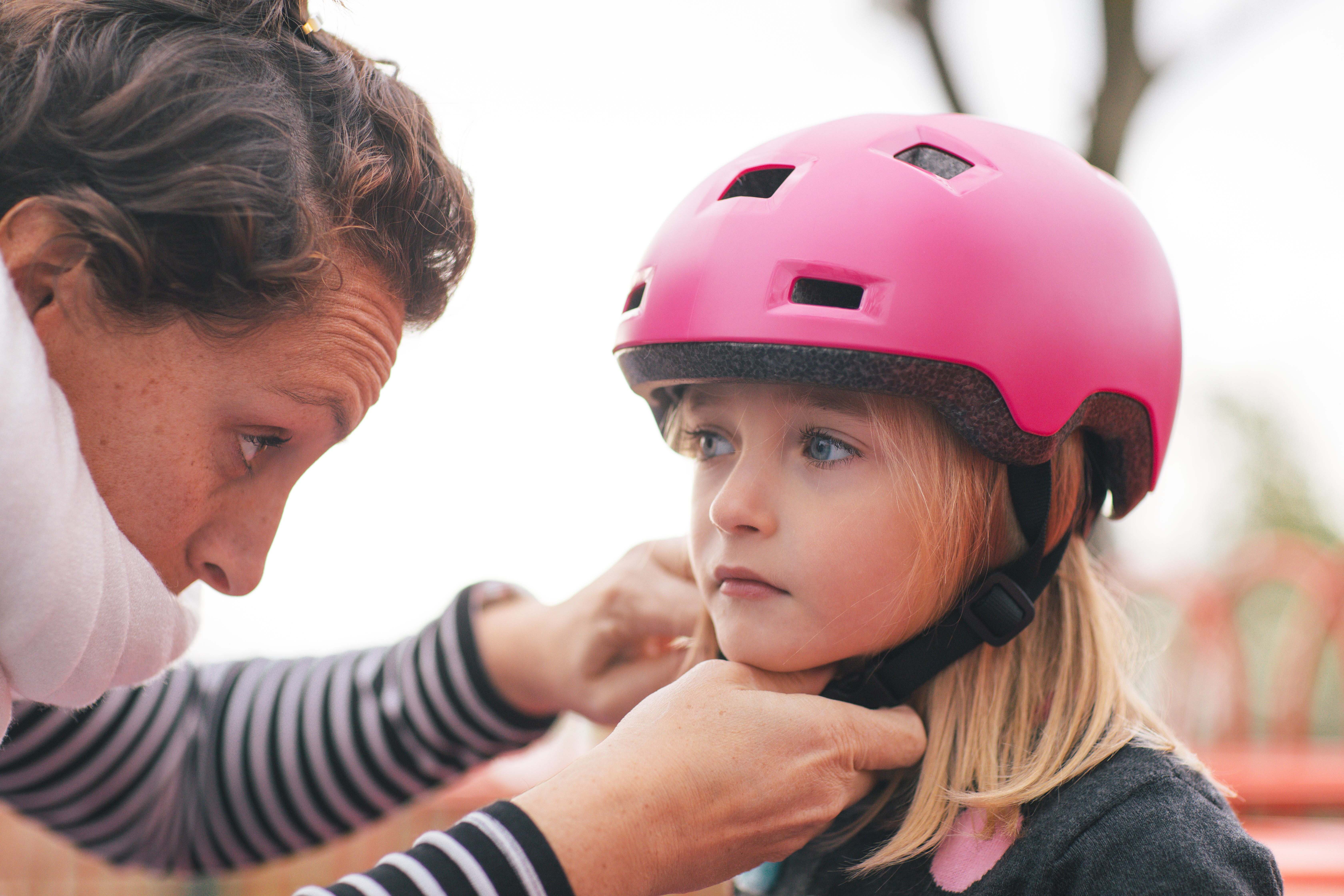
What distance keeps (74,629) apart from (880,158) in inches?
49.9

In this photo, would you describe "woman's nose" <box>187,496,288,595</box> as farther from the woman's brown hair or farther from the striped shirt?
the striped shirt

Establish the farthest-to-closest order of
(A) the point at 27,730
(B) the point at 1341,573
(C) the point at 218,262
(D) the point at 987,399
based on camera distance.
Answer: (B) the point at 1341,573, (A) the point at 27,730, (D) the point at 987,399, (C) the point at 218,262

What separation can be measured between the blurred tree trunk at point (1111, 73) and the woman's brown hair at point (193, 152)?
3644mm

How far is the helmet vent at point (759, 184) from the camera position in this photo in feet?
4.92

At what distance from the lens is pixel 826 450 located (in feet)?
4.33

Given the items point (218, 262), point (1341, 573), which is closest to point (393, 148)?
point (218, 262)

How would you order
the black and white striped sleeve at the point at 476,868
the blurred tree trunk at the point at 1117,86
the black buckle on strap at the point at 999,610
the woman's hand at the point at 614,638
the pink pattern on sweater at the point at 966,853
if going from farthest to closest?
the blurred tree trunk at the point at 1117,86 → the woman's hand at the point at 614,638 → the black buckle on strap at the point at 999,610 → the pink pattern on sweater at the point at 966,853 → the black and white striped sleeve at the point at 476,868

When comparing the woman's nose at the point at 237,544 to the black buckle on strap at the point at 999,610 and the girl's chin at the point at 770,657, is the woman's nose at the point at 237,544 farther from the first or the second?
the black buckle on strap at the point at 999,610

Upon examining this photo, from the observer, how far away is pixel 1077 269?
132 cm

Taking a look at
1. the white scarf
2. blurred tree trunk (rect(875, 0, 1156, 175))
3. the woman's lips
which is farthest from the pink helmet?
blurred tree trunk (rect(875, 0, 1156, 175))

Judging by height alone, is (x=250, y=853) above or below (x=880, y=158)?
below

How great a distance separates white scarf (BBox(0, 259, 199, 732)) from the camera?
3.34ft

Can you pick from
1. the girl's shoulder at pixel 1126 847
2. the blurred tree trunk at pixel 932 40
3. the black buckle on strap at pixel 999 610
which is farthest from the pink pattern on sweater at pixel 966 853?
the blurred tree trunk at pixel 932 40

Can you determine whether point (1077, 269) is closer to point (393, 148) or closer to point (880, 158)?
point (880, 158)
